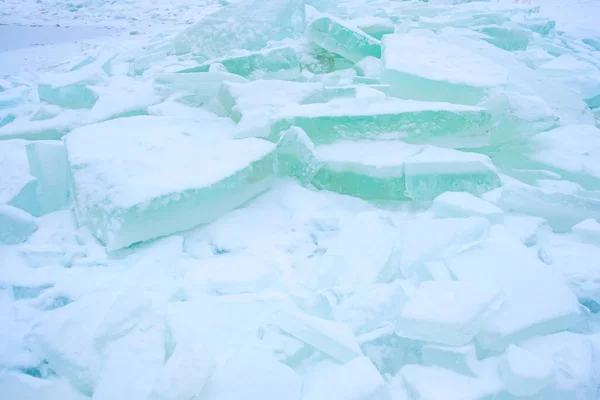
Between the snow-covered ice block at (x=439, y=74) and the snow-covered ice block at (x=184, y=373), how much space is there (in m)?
1.27

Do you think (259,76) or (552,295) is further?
(259,76)

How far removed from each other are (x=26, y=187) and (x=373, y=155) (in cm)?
107

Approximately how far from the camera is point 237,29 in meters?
2.66

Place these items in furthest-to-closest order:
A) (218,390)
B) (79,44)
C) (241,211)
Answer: (79,44) → (241,211) → (218,390)

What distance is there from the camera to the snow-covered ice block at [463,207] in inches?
41.4

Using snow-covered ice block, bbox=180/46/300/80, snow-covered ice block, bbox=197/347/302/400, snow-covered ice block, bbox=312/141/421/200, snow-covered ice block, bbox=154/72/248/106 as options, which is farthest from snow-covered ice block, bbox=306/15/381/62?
snow-covered ice block, bbox=197/347/302/400

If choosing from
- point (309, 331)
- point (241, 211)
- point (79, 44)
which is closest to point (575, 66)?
point (241, 211)

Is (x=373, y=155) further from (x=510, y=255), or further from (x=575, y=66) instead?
(x=575, y=66)

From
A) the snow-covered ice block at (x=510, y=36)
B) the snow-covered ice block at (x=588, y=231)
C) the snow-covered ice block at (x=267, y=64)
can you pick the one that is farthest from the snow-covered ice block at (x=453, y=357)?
the snow-covered ice block at (x=510, y=36)

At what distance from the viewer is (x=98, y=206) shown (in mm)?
1044

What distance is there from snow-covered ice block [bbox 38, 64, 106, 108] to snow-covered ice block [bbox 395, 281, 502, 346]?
77.8 inches

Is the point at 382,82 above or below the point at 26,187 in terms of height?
above

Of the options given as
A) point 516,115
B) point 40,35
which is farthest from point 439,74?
point 40,35

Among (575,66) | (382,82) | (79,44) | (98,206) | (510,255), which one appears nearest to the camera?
(510,255)
